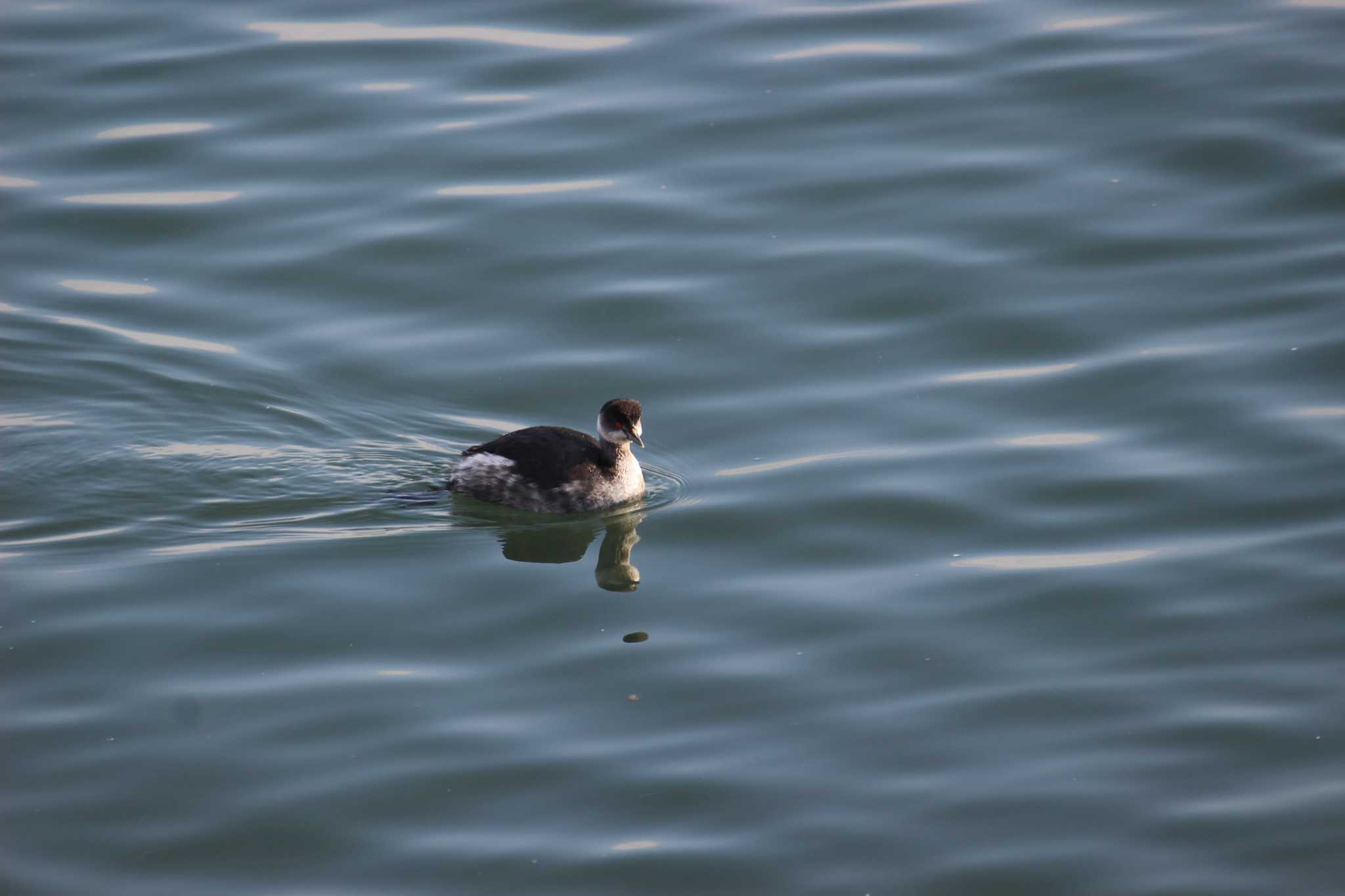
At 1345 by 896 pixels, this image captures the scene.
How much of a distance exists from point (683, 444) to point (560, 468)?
3.95 feet

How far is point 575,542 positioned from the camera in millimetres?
12695

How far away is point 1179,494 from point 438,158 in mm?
8789

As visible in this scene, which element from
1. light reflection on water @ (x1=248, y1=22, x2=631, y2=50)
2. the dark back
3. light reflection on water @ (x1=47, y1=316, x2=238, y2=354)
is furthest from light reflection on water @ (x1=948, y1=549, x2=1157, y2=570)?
light reflection on water @ (x1=248, y1=22, x2=631, y2=50)

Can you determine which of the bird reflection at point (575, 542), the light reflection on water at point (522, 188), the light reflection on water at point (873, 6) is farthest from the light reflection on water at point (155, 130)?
the bird reflection at point (575, 542)

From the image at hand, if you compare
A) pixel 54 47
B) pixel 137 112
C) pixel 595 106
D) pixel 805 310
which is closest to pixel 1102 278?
pixel 805 310

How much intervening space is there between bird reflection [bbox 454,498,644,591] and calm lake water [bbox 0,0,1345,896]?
0.06m

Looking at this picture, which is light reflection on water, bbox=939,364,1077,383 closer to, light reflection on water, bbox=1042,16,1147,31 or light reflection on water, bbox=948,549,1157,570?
light reflection on water, bbox=948,549,1157,570

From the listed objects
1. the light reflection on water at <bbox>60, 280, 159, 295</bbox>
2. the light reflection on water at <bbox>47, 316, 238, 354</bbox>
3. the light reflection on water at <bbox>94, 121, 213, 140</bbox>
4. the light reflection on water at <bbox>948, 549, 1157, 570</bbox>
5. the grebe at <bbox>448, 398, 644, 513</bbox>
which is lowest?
the light reflection on water at <bbox>948, 549, 1157, 570</bbox>

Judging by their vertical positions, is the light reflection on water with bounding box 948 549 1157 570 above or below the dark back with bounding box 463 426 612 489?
below

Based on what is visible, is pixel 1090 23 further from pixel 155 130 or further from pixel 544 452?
pixel 544 452

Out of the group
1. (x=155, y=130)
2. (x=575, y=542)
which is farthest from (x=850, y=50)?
(x=575, y=542)

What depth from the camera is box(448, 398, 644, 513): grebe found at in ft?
41.5

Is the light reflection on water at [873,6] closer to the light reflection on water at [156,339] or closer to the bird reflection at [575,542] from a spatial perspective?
the light reflection on water at [156,339]

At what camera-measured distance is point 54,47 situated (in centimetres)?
2066
